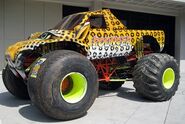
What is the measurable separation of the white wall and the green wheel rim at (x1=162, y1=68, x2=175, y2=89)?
7284 mm

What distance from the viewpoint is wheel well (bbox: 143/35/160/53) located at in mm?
9168

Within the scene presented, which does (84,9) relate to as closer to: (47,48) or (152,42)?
(152,42)

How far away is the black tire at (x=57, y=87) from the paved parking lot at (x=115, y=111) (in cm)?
22

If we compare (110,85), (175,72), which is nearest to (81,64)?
(175,72)

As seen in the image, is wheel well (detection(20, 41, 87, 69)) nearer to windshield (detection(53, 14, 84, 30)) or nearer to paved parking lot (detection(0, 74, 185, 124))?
windshield (detection(53, 14, 84, 30))

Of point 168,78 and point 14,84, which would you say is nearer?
point 14,84

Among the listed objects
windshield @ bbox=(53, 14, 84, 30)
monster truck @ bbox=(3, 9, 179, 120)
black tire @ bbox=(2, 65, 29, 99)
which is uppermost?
windshield @ bbox=(53, 14, 84, 30)

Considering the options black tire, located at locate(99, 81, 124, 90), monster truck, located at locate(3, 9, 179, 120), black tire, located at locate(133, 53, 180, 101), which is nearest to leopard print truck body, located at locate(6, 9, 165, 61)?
monster truck, located at locate(3, 9, 179, 120)

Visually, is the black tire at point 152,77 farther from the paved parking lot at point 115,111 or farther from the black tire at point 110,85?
the black tire at point 110,85

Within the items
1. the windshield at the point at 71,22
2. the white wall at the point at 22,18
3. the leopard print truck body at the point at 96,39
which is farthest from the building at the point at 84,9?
the leopard print truck body at the point at 96,39

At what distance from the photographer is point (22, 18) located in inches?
549

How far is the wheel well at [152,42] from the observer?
917 centimetres

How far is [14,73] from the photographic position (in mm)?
7652

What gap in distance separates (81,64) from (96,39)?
1.25 meters
